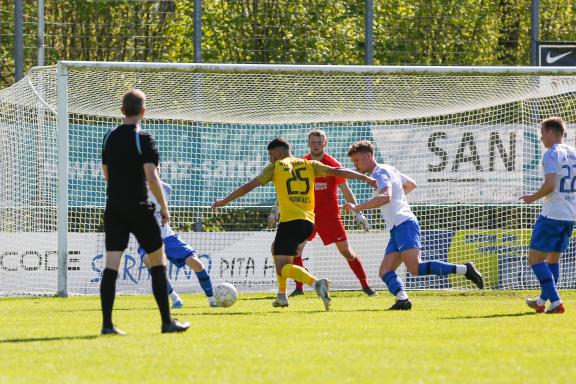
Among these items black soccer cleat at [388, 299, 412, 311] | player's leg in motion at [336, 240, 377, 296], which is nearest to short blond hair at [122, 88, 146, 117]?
black soccer cleat at [388, 299, 412, 311]

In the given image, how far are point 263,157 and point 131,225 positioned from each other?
8.37 metres

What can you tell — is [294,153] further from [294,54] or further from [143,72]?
[294,54]

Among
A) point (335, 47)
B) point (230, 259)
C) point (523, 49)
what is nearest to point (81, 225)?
point (230, 259)

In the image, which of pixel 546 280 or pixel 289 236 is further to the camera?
pixel 289 236

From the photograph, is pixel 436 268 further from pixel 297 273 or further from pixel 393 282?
pixel 297 273

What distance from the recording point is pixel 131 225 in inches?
362

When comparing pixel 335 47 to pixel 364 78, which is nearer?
pixel 364 78

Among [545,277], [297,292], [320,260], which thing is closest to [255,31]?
[320,260]

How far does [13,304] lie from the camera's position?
14016 mm

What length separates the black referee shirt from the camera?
29.9 ft

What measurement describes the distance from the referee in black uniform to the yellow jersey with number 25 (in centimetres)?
305

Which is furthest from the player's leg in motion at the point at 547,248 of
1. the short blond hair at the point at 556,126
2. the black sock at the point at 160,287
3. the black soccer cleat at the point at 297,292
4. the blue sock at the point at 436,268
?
the black soccer cleat at the point at 297,292

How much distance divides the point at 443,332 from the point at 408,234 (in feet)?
9.01

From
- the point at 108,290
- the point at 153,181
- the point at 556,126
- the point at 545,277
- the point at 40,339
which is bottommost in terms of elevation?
the point at 40,339
